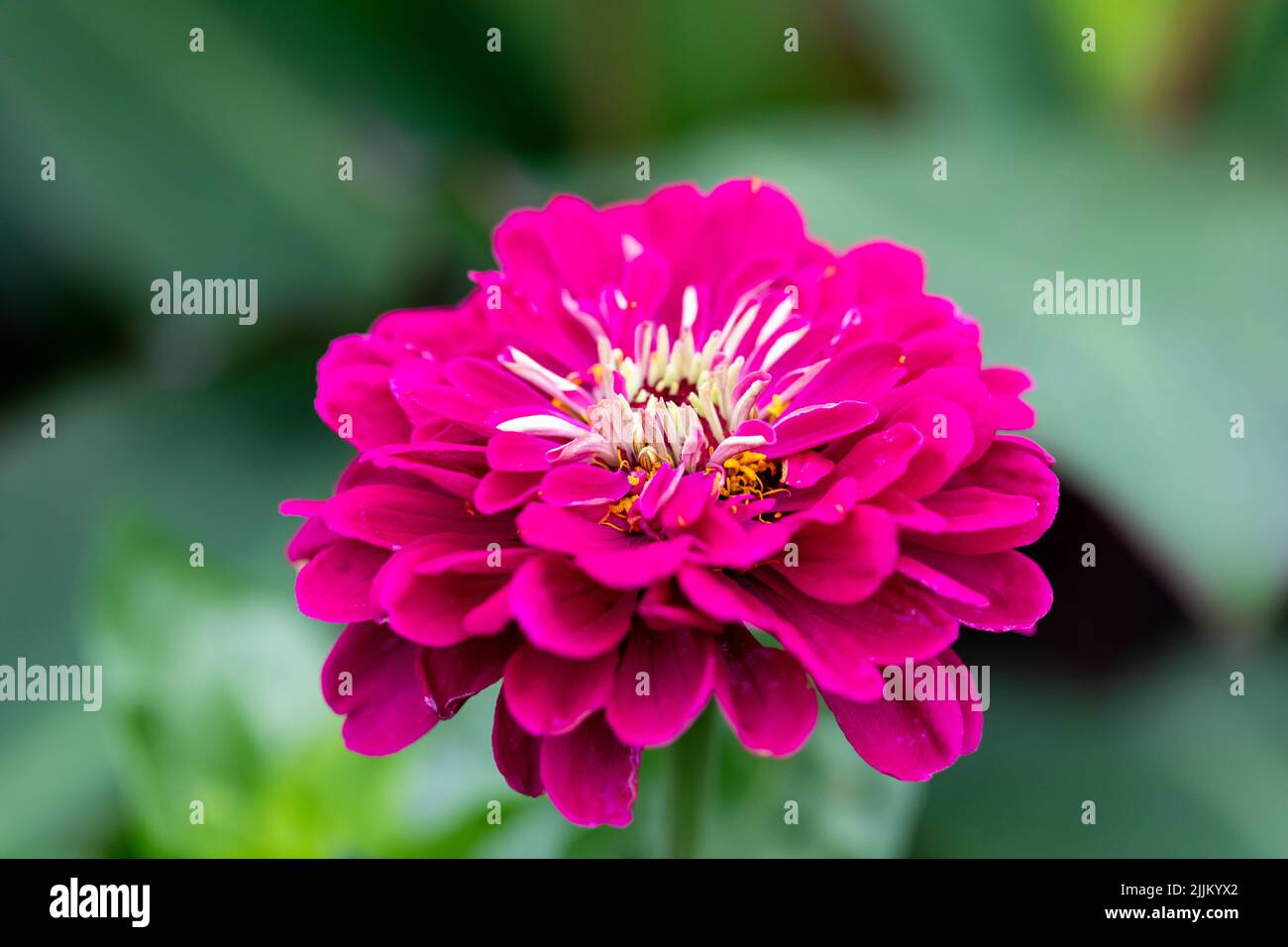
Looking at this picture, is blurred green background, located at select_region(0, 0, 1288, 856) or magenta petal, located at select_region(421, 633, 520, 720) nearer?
magenta petal, located at select_region(421, 633, 520, 720)

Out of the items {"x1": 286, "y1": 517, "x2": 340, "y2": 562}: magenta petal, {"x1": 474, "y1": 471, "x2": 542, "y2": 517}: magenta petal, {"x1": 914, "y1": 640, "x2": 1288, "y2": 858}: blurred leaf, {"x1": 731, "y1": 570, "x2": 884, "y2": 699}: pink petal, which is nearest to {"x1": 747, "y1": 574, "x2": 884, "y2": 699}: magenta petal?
{"x1": 731, "y1": 570, "x2": 884, "y2": 699}: pink petal

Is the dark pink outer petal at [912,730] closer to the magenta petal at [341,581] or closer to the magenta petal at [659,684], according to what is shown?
the magenta petal at [659,684]

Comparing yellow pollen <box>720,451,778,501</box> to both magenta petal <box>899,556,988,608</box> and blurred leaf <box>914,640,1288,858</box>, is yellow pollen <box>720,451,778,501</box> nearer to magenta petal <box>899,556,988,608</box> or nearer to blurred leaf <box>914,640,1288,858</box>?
magenta petal <box>899,556,988,608</box>

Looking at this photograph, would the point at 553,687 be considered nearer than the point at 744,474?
Yes

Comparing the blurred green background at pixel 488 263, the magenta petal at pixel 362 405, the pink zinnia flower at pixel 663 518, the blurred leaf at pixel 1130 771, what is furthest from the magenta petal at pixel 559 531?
the blurred leaf at pixel 1130 771

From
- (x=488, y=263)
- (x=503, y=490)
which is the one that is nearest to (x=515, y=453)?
(x=503, y=490)

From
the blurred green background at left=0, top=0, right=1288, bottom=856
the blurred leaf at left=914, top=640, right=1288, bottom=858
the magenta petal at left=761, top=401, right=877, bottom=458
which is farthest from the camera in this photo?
the blurred leaf at left=914, top=640, right=1288, bottom=858

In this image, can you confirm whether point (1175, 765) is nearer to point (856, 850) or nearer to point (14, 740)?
point (856, 850)

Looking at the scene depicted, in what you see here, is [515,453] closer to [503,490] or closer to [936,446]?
[503,490]
